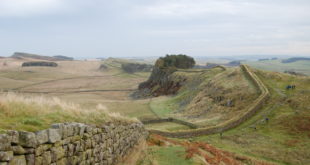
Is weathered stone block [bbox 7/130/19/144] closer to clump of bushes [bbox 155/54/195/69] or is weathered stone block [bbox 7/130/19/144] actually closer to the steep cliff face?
the steep cliff face

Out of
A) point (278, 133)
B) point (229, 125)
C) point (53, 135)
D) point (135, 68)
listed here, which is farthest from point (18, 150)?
point (135, 68)

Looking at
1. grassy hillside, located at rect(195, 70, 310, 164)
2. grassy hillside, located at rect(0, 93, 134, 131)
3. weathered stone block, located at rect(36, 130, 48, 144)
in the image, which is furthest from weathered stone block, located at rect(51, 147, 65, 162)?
grassy hillside, located at rect(195, 70, 310, 164)

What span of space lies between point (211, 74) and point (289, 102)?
119 ft

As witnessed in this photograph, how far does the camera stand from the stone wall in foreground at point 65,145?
7.32 metres

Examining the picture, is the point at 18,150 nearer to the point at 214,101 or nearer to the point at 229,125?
the point at 229,125

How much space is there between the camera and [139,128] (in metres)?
21.7

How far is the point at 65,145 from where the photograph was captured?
9586 mm

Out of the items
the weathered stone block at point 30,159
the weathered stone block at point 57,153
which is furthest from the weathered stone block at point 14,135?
the weathered stone block at point 57,153

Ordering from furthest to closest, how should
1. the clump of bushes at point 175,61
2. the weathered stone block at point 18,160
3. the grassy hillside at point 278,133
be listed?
the clump of bushes at point 175,61, the grassy hillside at point 278,133, the weathered stone block at point 18,160

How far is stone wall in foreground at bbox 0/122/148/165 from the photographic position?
7.32m

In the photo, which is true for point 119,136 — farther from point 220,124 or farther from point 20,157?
point 220,124

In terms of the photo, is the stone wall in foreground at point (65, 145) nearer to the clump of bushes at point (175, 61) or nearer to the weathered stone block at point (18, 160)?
the weathered stone block at point (18, 160)

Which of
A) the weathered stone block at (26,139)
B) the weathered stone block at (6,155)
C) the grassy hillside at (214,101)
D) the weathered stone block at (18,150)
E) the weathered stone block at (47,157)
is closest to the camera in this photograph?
the weathered stone block at (6,155)

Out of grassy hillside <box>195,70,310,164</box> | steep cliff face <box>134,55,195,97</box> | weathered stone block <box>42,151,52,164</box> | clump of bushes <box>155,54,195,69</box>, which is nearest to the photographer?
weathered stone block <box>42,151,52,164</box>
